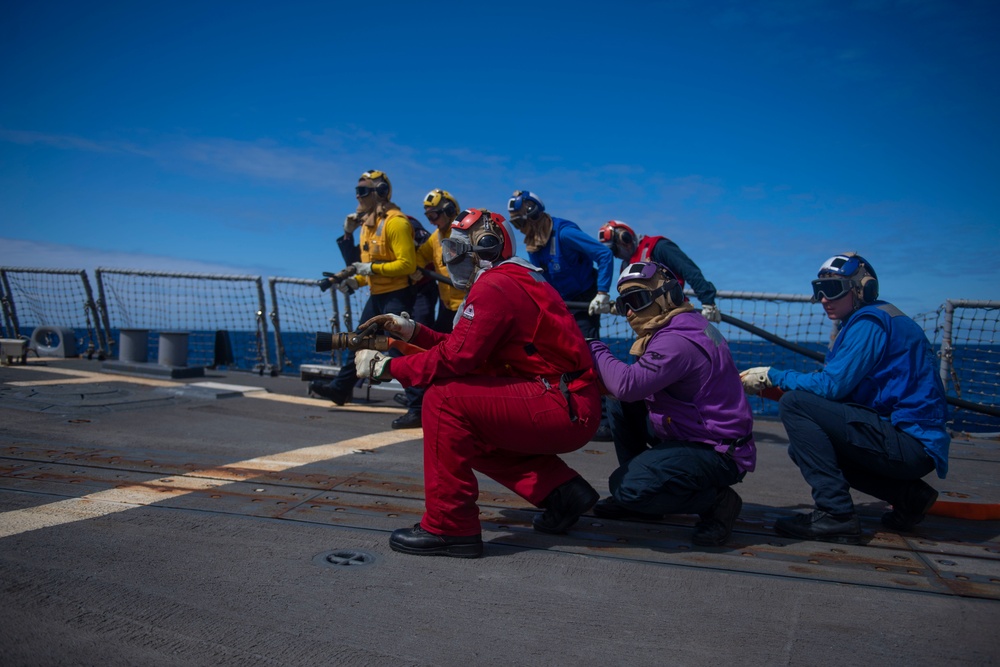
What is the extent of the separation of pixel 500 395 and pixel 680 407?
2.94ft

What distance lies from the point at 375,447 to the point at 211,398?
2.68 metres

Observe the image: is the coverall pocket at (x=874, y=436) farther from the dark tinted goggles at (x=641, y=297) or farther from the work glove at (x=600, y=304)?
the work glove at (x=600, y=304)

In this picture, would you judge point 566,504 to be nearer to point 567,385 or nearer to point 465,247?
point 567,385

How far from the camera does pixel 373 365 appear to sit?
3.37 m

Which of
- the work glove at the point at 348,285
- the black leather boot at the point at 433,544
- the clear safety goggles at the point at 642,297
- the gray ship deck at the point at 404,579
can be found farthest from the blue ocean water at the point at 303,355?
the black leather boot at the point at 433,544

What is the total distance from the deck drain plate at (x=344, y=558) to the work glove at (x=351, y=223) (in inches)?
202

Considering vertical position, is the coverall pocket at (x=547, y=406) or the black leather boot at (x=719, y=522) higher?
the coverall pocket at (x=547, y=406)

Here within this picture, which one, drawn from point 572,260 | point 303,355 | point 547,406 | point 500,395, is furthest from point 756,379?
point 303,355

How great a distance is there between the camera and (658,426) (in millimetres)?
3402

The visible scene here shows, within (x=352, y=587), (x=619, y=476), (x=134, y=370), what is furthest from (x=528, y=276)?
(x=134, y=370)

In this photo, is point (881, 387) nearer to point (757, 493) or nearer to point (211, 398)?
point (757, 493)

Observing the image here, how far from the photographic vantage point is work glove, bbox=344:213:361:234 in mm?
7625

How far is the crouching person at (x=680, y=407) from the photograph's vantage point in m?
3.20

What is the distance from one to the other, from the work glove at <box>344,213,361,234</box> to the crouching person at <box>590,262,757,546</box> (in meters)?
4.84
